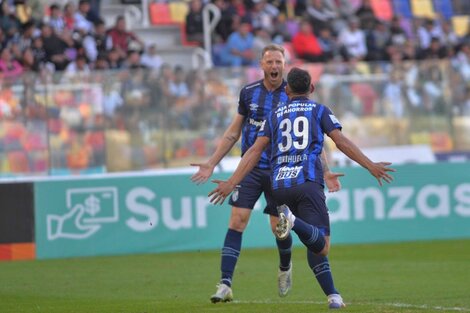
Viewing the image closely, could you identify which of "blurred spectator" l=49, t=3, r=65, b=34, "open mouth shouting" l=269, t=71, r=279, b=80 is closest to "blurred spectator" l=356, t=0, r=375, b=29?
"blurred spectator" l=49, t=3, r=65, b=34

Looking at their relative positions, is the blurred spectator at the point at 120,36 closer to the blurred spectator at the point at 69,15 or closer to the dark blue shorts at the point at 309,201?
the blurred spectator at the point at 69,15

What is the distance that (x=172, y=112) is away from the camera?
2066 centimetres

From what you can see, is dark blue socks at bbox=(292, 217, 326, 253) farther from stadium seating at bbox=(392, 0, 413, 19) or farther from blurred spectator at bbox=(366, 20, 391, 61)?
stadium seating at bbox=(392, 0, 413, 19)

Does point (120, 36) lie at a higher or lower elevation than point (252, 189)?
higher

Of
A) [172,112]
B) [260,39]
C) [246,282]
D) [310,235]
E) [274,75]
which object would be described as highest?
[260,39]

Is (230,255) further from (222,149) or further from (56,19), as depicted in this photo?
(56,19)

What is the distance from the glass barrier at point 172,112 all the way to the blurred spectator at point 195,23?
5303 millimetres

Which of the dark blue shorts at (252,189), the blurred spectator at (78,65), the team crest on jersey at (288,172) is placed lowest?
the dark blue shorts at (252,189)

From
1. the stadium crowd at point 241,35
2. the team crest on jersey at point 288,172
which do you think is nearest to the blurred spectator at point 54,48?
the stadium crowd at point 241,35

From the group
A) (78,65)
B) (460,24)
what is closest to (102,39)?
(78,65)

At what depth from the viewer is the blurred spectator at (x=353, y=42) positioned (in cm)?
2695

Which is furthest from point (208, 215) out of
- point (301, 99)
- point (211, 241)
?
point (301, 99)

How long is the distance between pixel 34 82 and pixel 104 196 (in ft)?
7.69

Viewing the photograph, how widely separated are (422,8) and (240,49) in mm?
8549
